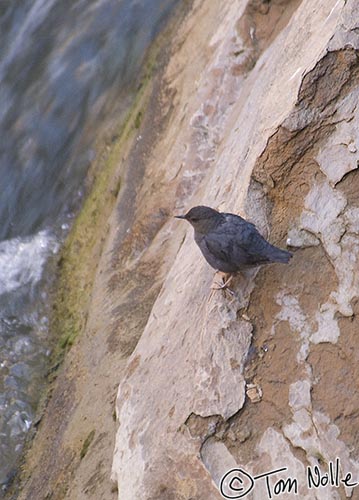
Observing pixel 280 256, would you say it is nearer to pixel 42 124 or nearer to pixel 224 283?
pixel 224 283

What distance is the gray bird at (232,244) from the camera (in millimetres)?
4156

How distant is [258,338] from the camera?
4203 mm

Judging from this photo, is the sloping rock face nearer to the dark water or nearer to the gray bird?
the gray bird

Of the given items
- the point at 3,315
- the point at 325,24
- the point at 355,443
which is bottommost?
the point at 3,315

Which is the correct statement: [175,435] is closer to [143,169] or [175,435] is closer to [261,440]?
[261,440]

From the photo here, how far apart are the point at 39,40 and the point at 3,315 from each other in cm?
456

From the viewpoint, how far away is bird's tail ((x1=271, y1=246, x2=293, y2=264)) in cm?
411

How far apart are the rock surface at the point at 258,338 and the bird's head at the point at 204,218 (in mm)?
152

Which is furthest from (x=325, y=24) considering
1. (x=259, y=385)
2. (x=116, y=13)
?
(x=116, y=13)

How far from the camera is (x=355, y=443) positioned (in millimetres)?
3785

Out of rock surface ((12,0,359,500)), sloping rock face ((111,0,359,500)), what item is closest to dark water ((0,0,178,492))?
rock surface ((12,0,359,500))

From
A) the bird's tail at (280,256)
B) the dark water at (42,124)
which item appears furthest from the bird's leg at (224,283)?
the dark water at (42,124)

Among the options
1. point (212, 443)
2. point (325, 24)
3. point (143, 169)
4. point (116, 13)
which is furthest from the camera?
point (116, 13)
